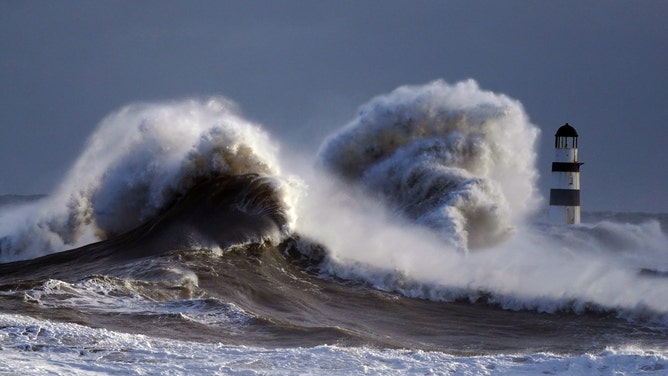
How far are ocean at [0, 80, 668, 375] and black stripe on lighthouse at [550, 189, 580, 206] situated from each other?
0.58 metres

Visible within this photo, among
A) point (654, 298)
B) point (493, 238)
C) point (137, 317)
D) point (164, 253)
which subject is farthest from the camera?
point (493, 238)

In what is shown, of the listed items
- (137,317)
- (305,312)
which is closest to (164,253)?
(305,312)

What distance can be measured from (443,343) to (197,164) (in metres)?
8.15

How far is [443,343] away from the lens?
1177cm

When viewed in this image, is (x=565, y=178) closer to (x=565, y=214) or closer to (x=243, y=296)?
(x=565, y=214)

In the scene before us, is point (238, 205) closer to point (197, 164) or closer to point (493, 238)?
point (197, 164)

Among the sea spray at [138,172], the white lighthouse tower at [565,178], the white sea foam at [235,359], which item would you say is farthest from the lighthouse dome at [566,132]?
the white sea foam at [235,359]

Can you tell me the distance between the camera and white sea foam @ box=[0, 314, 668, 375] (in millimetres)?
8852

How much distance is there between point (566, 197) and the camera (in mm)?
24438

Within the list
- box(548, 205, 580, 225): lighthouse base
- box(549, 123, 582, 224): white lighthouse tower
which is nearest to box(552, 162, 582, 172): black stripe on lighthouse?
box(549, 123, 582, 224): white lighthouse tower

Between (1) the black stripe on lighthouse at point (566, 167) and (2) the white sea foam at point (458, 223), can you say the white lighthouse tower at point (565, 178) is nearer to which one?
(1) the black stripe on lighthouse at point (566, 167)

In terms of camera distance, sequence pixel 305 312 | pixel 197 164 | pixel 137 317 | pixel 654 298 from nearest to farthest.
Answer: pixel 137 317, pixel 305 312, pixel 654 298, pixel 197 164

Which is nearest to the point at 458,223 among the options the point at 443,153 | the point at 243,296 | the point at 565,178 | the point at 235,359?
the point at 443,153

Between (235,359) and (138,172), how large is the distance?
10569mm
